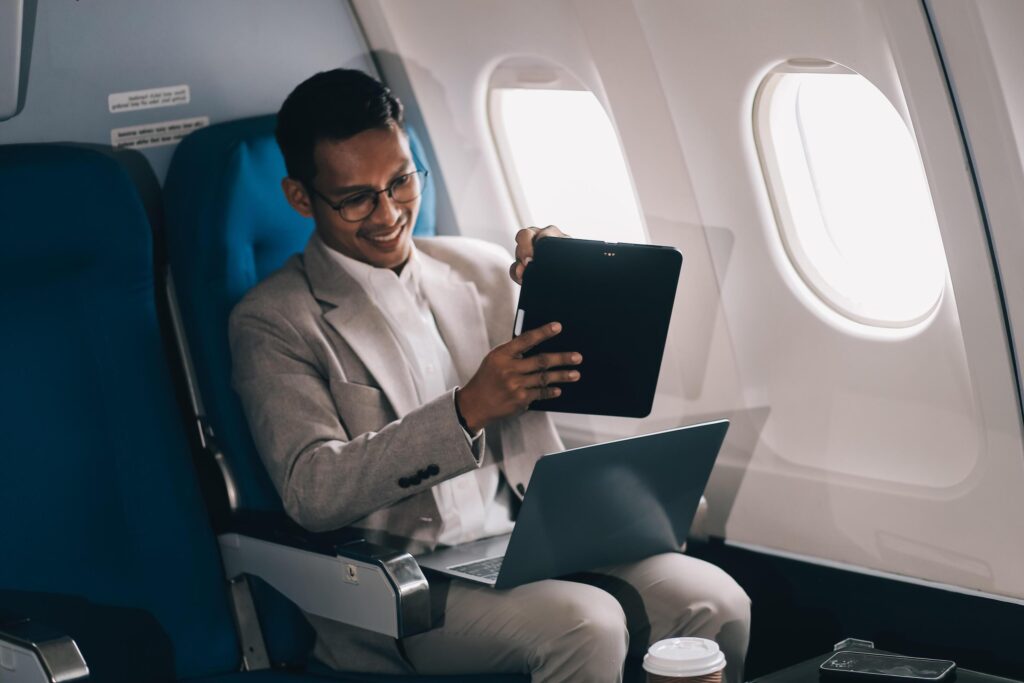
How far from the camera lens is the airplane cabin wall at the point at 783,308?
2279mm

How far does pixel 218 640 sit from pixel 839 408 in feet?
4.59

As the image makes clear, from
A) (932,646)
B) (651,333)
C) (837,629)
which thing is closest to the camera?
(651,333)

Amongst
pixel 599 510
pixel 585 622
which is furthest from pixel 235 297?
pixel 585 622

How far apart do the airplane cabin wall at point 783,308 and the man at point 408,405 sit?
1.32ft

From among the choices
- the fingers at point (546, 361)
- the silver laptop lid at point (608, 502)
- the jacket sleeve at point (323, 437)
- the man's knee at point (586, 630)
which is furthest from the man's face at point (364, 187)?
the man's knee at point (586, 630)

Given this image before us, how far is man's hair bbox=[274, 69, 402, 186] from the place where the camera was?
2.52 meters

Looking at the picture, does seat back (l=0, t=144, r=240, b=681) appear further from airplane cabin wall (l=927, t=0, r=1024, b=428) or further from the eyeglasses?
airplane cabin wall (l=927, t=0, r=1024, b=428)

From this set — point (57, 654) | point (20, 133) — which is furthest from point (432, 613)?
point (20, 133)

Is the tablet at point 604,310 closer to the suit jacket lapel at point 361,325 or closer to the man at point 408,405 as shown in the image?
the man at point 408,405

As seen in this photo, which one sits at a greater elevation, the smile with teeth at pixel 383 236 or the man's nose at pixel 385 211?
the man's nose at pixel 385 211

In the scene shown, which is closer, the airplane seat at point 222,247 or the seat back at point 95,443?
the seat back at point 95,443

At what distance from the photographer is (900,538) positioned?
2.63m

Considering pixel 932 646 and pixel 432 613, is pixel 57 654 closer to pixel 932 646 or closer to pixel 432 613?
pixel 432 613

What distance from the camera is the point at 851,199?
2.79 metres
